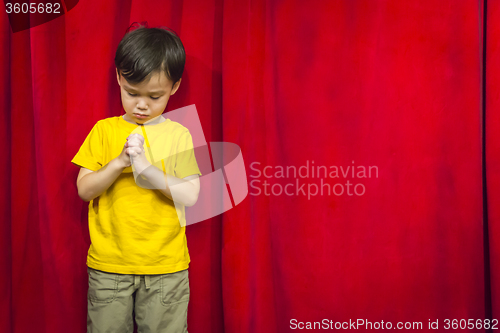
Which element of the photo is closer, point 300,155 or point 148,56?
point 148,56

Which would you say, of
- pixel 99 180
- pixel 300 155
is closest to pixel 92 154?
pixel 99 180

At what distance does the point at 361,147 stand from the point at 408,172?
19cm

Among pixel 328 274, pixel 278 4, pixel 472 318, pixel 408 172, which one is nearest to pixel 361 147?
pixel 408 172

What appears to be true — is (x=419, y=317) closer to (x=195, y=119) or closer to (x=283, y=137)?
(x=283, y=137)

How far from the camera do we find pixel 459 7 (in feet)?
4.16

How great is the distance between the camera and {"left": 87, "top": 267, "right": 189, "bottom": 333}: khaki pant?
1032 millimetres

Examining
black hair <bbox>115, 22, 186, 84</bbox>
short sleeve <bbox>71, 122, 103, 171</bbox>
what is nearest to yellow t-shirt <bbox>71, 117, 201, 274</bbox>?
short sleeve <bbox>71, 122, 103, 171</bbox>

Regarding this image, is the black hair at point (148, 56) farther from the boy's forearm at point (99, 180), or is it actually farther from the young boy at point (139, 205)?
the boy's forearm at point (99, 180)

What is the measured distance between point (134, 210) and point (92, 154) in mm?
200

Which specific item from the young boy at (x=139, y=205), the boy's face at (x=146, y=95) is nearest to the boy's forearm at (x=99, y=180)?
the young boy at (x=139, y=205)

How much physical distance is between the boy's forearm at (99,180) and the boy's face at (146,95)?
16 cm

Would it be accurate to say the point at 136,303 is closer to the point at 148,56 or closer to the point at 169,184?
the point at 169,184

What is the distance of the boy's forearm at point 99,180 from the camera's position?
972 mm

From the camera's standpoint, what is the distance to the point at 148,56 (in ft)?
3.23
